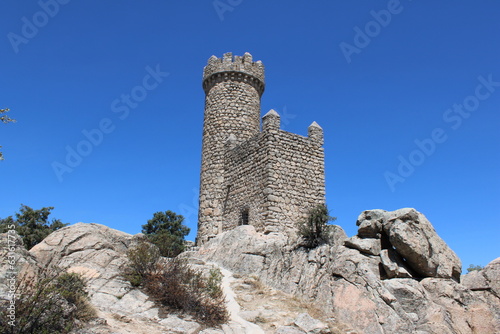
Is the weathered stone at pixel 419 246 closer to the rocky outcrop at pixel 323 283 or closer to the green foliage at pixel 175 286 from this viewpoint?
the rocky outcrop at pixel 323 283

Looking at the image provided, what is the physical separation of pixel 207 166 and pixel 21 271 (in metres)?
13.2

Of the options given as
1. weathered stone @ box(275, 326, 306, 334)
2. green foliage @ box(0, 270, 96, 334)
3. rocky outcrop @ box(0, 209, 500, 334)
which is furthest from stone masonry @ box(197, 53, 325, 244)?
green foliage @ box(0, 270, 96, 334)

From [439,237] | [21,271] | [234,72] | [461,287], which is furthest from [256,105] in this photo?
[21,271]

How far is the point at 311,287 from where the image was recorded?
12719 mm

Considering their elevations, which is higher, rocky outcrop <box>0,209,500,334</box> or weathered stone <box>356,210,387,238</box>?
weathered stone <box>356,210,387,238</box>

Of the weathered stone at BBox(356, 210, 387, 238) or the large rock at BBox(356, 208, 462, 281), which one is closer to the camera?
the large rock at BBox(356, 208, 462, 281)

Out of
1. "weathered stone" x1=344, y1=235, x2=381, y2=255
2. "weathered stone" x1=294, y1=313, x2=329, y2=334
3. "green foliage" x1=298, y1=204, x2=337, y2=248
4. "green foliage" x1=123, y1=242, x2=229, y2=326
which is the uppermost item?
"green foliage" x1=298, y1=204, x2=337, y2=248

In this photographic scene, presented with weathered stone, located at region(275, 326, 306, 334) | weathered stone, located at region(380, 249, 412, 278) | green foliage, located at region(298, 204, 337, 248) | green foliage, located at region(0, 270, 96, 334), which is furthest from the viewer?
green foliage, located at region(298, 204, 337, 248)

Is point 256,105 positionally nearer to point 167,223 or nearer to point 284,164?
point 284,164

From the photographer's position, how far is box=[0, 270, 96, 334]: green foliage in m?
7.54

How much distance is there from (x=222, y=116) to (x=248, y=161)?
4.15 metres

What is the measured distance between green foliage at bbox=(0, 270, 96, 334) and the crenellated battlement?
53.3ft

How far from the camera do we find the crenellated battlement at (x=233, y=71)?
23.0m

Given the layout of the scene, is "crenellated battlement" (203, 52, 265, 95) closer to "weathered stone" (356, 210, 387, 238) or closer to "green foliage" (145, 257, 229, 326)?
"weathered stone" (356, 210, 387, 238)
